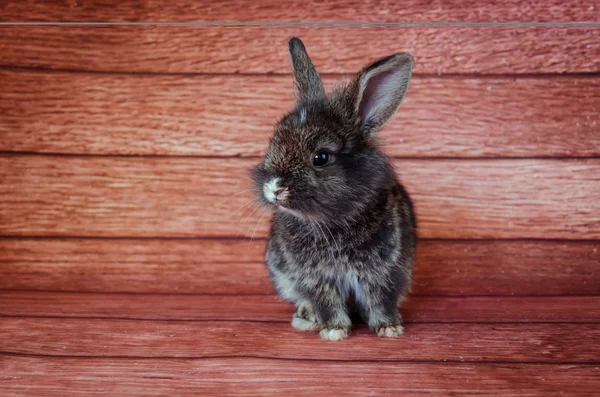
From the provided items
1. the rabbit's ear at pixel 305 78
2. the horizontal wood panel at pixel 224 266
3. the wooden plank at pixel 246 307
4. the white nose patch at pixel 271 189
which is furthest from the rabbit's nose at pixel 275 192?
the horizontal wood panel at pixel 224 266

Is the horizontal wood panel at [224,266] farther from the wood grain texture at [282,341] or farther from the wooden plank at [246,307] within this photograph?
the wood grain texture at [282,341]

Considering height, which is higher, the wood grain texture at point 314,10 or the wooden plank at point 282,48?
the wood grain texture at point 314,10

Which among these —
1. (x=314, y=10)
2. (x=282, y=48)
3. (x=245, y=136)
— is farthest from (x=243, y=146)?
(x=314, y=10)

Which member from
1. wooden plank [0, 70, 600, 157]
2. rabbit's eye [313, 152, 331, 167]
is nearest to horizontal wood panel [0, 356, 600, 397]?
rabbit's eye [313, 152, 331, 167]

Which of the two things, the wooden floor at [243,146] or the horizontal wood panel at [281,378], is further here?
the wooden floor at [243,146]

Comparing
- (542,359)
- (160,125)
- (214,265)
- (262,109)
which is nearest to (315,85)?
(262,109)

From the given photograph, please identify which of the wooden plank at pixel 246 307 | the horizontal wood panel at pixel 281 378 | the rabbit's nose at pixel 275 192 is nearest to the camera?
the horizontal wood panel at pixel 281 378

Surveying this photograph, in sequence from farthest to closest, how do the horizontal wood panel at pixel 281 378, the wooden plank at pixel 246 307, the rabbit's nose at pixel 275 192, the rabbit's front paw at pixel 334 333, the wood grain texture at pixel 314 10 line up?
the wood grain texture at pixel 314 10, the wooden plank at pixel 246 307, the rabbit's front paw at pixel 334 333, the rabbit's nose at pixel 275 192, the horizontal wood panel at pixel 281 378

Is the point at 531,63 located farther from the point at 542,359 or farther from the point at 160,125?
the point at 160,125

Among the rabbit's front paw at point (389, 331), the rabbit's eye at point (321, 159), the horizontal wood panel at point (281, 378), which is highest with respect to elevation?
the rabbit's eye at point (321, 159)
